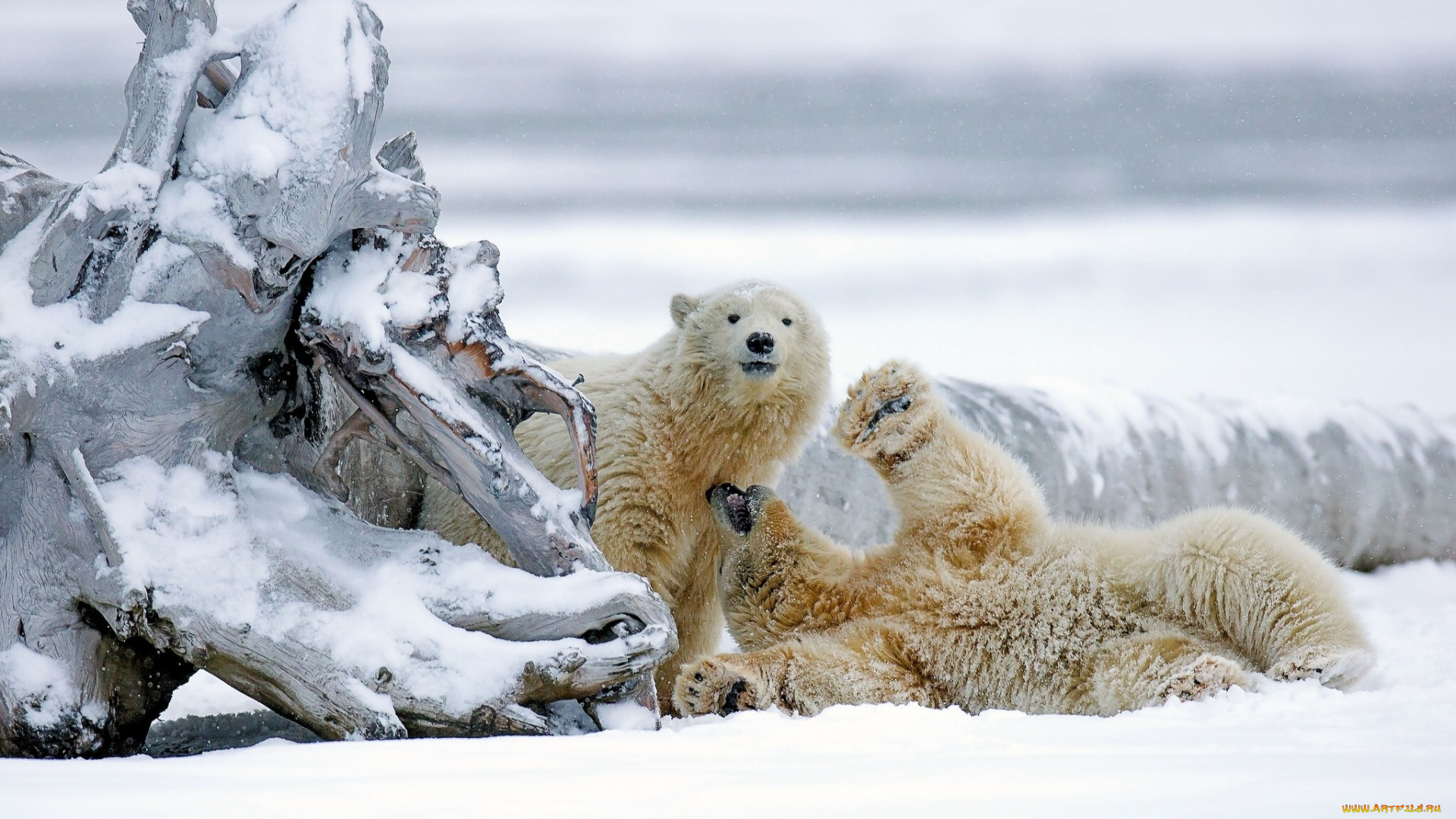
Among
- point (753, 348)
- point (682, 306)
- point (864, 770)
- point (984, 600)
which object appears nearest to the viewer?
point (864, 770)

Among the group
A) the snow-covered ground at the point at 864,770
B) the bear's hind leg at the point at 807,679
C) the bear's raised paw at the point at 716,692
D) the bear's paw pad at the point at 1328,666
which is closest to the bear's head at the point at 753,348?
the bear's hind leg at the point at 807,679

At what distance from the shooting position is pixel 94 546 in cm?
215

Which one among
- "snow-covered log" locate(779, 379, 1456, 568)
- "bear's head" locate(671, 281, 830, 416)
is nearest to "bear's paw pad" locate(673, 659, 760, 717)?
"bear's head" locate(671, 281, 830, 416)

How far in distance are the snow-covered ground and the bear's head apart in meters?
1.26

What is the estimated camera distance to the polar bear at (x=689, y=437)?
10.9 feet

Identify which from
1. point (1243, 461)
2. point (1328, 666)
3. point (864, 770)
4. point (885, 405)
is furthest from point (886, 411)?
point (1243, 461)

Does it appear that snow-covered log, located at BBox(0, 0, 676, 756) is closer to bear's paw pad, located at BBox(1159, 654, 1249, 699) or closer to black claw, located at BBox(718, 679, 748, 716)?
black claw, located at BBox(718, 679, 748, 716)

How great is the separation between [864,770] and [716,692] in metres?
0.82

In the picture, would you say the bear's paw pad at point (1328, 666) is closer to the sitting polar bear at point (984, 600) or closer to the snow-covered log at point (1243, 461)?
the sitting polar bear at point (984, 600)

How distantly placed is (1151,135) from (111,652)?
30.6ft

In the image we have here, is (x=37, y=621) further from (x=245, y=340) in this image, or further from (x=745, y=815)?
(x=745, y=815)

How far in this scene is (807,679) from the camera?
2688mm

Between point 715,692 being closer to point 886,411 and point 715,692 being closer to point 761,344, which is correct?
point 886,411

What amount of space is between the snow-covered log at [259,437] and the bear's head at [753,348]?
0.94 metres
